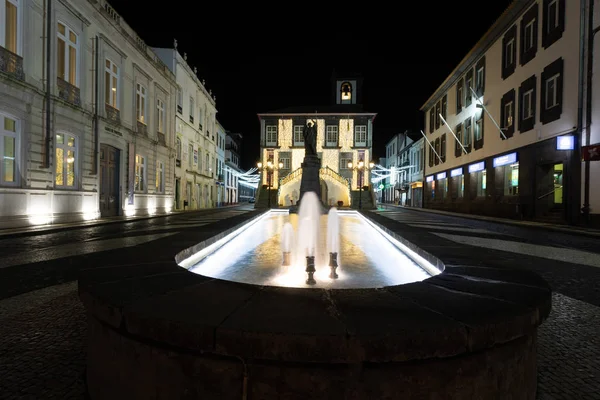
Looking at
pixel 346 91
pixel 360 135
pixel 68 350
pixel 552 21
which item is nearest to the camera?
pixel 68 350

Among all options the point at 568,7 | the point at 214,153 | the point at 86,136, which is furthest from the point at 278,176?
the point at 568,7

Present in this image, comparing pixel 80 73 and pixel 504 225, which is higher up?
pixel 80 73

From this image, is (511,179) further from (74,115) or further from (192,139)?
(192,139)

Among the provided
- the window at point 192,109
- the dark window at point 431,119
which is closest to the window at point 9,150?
the window at point 192,109

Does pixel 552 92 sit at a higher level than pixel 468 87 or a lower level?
lower

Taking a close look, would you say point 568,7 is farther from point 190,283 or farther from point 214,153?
point 214,153

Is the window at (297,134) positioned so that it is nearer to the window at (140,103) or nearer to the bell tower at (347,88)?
the bell tower at (347,88)

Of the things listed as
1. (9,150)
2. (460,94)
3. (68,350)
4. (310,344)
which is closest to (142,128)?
(9,150)

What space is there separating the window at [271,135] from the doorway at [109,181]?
26.5 metres

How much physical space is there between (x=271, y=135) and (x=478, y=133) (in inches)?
1027

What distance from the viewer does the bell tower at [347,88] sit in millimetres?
49969

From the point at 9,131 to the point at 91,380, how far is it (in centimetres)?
1357

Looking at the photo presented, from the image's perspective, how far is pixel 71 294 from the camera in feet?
14.3

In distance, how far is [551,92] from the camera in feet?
55.9
